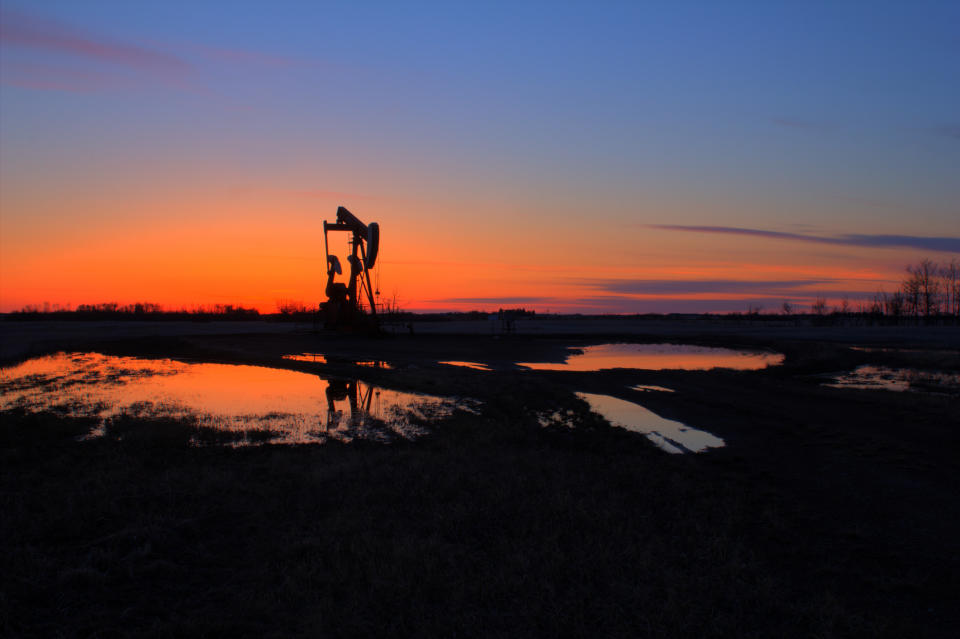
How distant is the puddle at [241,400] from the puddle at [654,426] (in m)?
3.50

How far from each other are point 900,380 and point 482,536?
21.9m

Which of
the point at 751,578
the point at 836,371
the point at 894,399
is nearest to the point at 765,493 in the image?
the point at 751,578

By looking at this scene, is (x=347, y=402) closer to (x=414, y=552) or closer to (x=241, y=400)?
(x=241, y=400)

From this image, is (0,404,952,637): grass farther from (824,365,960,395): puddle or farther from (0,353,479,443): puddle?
(824,365,960,395): puddle

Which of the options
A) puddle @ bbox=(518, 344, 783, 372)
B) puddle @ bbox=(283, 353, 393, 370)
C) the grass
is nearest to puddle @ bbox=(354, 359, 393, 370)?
puddle @ bbox=(283, 353, 393, 370)

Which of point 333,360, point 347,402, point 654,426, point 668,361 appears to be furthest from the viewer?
point 668,361

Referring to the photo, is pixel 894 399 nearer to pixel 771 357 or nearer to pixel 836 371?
pixel 836 371

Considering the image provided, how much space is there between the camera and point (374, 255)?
1721 inches

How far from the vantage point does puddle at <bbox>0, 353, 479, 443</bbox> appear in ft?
42.2

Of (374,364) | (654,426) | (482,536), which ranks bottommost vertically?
(654,426)

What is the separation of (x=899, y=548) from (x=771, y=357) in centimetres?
3186

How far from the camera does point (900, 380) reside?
21.9 m

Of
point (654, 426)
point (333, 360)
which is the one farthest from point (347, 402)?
point (333, 360)

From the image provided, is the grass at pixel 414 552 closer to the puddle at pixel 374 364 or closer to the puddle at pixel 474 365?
the puddle at pixel 474 365
